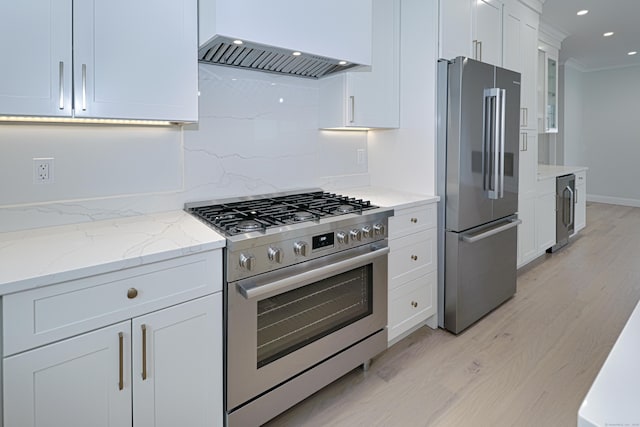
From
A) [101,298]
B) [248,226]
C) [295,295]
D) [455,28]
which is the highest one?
[455,28]

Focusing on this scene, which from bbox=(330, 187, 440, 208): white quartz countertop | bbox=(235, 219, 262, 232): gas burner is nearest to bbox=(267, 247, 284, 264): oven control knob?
bbox=(235, 219, 262, 232): gas burner

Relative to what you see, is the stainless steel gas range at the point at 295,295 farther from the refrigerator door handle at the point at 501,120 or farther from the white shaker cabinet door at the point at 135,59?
the refrigerator door handle at the point at 501,120

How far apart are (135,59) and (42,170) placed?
648 millimetres

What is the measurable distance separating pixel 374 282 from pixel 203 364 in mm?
991

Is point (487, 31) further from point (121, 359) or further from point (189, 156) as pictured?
point (121, 359)

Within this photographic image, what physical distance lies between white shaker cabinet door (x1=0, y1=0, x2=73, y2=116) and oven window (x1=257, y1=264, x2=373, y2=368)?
1.10 m

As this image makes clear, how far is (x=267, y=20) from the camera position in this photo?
1.77 metres

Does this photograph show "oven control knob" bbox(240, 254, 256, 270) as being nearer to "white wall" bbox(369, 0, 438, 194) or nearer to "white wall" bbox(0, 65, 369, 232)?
"white wall" bbox(0, 65, 369, 232)

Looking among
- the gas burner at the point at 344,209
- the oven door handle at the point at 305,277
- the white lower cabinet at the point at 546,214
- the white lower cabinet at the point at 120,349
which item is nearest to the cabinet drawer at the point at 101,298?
the white lower cabinet at the point at 120,349

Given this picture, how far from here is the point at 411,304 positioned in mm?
2479

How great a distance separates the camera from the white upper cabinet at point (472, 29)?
2566 millimetres

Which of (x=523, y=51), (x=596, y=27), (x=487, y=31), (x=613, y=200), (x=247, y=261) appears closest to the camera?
(x=247, y=261)

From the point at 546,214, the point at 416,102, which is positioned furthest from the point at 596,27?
the point at 416,102

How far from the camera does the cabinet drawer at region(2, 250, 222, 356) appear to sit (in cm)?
113
